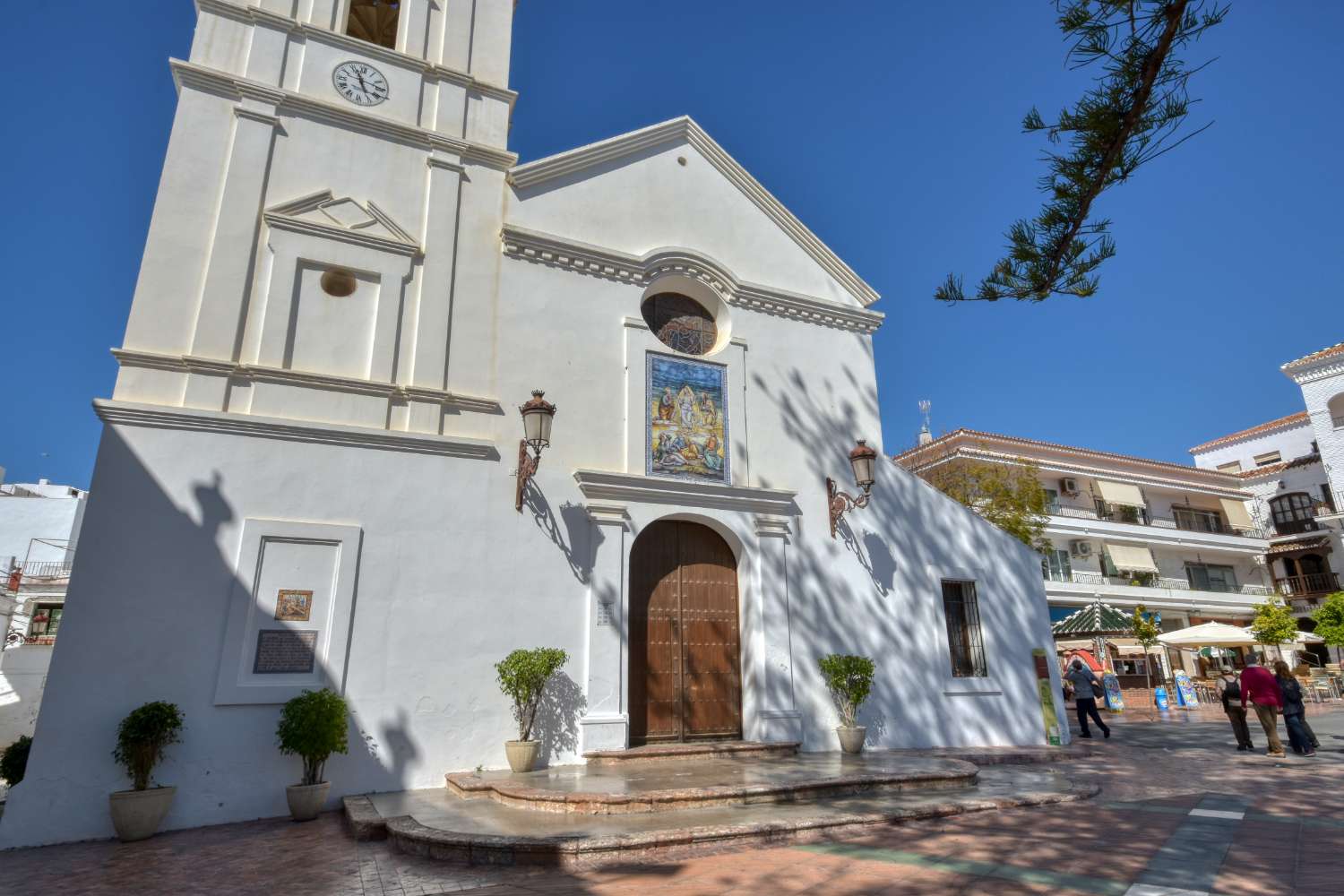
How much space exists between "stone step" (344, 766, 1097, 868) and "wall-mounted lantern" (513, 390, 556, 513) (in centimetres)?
363

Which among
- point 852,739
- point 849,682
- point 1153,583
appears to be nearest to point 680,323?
point 849,682

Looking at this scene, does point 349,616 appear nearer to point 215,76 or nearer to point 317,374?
point 317,374

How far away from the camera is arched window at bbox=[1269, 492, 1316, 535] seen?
35188 millimetres

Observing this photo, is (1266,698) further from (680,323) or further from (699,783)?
(680,323)

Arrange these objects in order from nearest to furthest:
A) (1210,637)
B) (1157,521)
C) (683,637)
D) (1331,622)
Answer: (683,637)
(1210,637)
(1331,622)
(1157,521)

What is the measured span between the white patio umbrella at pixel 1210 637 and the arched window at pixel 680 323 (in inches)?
681

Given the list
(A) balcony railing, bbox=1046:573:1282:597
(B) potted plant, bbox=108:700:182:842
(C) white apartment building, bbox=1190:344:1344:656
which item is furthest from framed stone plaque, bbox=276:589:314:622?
(C) white apartment building, bbox=1190:344:1344:656

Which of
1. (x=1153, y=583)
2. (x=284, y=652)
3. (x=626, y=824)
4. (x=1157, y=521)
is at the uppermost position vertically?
(x=1157, y=521)

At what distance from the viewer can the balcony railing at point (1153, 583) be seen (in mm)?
28984

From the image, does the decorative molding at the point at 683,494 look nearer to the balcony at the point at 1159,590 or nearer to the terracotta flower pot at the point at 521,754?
the terracotta flower pot at the point at 521,754

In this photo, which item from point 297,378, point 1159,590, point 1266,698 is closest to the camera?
point 297,378

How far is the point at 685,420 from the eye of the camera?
11.1m

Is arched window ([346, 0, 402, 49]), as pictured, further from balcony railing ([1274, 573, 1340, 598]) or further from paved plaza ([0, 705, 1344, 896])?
balcony railing ([1274, 573, 1340, 598])

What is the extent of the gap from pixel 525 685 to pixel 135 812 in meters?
3.67
